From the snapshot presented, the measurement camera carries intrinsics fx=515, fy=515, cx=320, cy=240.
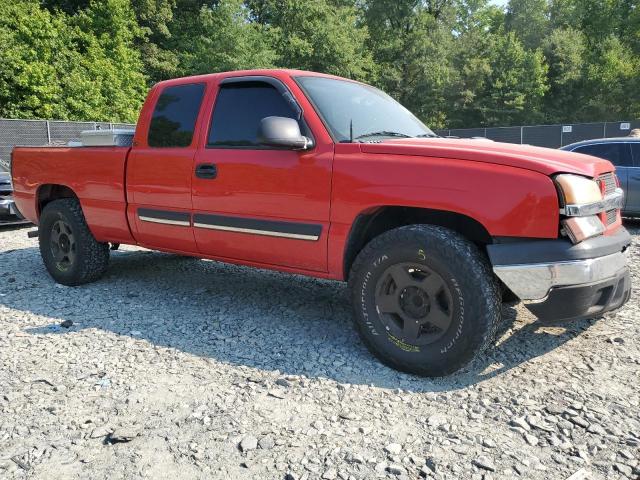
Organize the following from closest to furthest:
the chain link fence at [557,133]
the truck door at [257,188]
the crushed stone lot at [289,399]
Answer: the crushed stone lot at [289,399] < the truck door at [257,188] < the chain link fence at [557,133]

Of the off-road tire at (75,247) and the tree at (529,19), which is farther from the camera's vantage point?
the tree at (529,19)

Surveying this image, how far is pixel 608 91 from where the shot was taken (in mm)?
41625

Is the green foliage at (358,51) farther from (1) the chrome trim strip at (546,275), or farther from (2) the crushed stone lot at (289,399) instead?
(1) the chrome trim strip at (546,275)

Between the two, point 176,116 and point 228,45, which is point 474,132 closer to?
point 228,45

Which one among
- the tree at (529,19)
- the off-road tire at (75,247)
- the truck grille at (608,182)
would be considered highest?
the tree at (529,19)

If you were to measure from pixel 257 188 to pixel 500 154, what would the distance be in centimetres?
169

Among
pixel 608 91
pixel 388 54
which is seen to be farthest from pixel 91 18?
pixel 608 91

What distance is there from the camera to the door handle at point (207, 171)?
13.1 feet

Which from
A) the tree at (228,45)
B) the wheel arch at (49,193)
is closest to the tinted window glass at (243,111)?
the wheel arch at (49,193)

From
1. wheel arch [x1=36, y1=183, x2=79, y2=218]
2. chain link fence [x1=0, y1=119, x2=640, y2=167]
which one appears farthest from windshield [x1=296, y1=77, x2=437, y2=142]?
chain link fence [x1=0, y1=119, x2=640, y2=167]

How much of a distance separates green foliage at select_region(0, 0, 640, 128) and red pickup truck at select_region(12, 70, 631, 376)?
19086 mm

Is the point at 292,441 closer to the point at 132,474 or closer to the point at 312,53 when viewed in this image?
the point at 132,474

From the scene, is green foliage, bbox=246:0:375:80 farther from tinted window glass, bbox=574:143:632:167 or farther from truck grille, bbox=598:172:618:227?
truck grille, bbox=598:172:618:227

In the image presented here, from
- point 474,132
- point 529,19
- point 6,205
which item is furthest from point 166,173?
point 529,19
